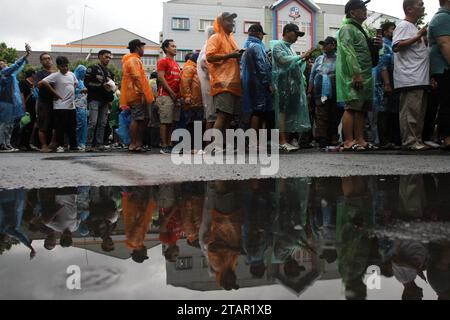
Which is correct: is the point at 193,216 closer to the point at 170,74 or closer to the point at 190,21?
the point at 170,74

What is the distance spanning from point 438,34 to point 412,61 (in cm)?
37

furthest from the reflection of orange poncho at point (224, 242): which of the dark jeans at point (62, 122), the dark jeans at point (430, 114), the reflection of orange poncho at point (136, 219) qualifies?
the dark jeans at point (62, 122)

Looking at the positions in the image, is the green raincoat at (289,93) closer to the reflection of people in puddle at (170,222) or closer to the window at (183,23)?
the reflection of people in puddle at (170,222)

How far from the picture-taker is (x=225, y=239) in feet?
4.16

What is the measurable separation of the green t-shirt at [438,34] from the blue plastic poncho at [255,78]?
1875mm

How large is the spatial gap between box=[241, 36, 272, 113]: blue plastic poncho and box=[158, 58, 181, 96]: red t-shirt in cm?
130

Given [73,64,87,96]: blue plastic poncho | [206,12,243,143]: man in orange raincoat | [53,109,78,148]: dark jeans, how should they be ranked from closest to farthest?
1. [206,12,243,143]: man in orange raincoat
2. [53,109,78,148]: dark jeans
3. [73,64,87,96]: blue plastic poncho

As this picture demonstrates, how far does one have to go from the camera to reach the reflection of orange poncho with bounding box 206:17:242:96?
4.99 meters

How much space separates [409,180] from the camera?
245cm

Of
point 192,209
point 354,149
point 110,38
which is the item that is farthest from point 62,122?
point 110,38

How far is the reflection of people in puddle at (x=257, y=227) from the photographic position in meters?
1.06

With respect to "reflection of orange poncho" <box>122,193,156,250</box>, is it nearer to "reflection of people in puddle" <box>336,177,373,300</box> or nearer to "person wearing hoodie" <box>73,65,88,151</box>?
"reflection of people in puddle" <box>336,177,373,300</box>

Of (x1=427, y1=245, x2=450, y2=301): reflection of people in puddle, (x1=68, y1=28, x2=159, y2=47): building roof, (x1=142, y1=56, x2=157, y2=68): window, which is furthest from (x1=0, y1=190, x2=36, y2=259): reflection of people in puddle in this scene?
(x1=68, y1=28, x2=159, y2=47): building roof

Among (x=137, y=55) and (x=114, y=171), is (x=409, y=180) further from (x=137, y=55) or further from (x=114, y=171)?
(x=137, y=55)
